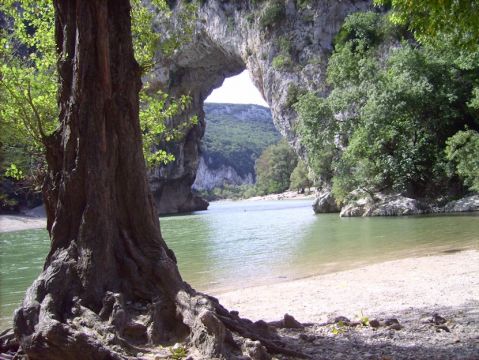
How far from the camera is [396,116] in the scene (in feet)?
94.2

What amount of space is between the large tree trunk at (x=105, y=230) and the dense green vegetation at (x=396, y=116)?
22.5 metres

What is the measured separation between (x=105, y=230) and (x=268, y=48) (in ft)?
129

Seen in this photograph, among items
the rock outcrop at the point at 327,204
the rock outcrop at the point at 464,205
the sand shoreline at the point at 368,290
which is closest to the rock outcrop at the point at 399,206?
the rock outcrop at the point at 464,205

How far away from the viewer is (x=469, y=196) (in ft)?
86.7

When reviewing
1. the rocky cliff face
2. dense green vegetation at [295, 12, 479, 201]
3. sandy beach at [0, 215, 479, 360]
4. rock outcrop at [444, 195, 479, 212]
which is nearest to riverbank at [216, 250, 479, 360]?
sandy beach at [0, 215, 479, 360]

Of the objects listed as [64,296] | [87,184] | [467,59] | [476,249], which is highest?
[467,59]

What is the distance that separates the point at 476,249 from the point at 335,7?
29790 mm

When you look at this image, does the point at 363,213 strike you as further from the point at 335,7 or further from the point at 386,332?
the point at 386,332

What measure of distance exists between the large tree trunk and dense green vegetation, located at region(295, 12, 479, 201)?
2254 cm

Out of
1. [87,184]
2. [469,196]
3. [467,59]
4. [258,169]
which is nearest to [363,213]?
[469,196]

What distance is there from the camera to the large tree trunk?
13.0ft

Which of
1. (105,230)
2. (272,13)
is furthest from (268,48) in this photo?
(105,230)

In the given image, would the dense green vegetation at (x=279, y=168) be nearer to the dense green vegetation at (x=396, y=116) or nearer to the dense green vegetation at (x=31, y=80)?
the dense green vegetation at (x=396, y=116)

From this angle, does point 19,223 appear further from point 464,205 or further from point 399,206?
point 464,205
